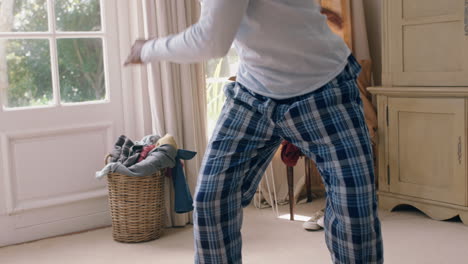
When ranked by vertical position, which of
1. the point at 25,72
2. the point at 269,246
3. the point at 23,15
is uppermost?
the point at 23,15

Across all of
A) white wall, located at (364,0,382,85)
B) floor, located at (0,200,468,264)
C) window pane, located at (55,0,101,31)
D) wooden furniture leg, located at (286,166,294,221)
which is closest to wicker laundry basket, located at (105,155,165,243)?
floor, located at (0,200,468,264)

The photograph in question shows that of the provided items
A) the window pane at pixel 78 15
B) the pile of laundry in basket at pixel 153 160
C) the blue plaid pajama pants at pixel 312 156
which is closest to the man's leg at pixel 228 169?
the blue plaid pajama pants at pixel 312 156

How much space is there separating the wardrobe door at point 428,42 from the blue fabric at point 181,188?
1260 millimetres

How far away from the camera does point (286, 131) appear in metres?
1.78

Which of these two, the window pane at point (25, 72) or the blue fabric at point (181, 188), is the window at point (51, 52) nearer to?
the window pane at point (25, 72)

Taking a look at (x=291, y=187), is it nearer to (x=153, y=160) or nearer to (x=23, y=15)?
(x=153, y=160)

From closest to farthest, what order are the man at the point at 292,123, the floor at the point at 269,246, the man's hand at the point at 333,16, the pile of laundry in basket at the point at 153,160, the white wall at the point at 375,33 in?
the man at the point at 292,123
the man's hand at the point at 333,16
the floor at the point at 269,246
the pile of laundry in basket at the point at 153,160
the white wall at the point at 375,33

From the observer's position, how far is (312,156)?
1.83 meters

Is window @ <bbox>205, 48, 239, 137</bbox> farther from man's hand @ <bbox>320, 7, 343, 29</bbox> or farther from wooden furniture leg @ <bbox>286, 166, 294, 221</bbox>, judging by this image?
man's hand @ <bbox>320, 7, 343, 29</bbox>

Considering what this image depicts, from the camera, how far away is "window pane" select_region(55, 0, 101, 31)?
10.8 feet

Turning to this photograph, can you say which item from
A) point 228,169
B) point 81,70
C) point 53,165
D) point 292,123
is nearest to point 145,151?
point 53,165

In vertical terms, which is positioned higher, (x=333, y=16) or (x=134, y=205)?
(x=333, y=16)

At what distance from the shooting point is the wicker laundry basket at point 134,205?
3076 millimetres

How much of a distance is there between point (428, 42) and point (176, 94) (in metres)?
1.36
